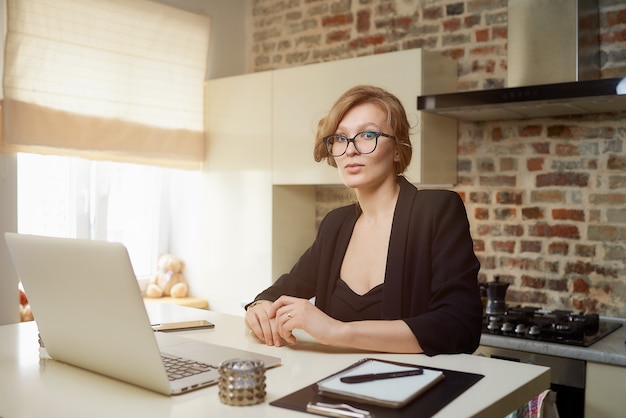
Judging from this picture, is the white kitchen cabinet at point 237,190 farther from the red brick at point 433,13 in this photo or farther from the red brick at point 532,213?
the red brick at point 532,213

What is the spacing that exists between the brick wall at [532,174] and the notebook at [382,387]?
1922 mm

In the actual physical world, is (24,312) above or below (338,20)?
below

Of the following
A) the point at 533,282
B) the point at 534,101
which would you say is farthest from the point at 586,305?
the point at 534,101

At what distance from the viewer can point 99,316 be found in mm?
1226

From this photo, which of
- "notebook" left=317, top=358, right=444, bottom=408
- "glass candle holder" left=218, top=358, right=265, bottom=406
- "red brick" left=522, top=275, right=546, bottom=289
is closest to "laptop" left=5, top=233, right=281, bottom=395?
"glass candle holder" left=218, top=358, right=265, bottom=406

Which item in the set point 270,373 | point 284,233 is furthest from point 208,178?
point 270,373

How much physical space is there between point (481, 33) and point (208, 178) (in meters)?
1.69

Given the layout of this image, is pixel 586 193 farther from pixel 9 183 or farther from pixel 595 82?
pixel 9 183

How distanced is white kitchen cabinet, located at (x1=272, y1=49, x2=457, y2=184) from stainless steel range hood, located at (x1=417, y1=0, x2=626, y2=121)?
→ 5.8 inches

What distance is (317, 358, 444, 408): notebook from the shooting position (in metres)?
1.05

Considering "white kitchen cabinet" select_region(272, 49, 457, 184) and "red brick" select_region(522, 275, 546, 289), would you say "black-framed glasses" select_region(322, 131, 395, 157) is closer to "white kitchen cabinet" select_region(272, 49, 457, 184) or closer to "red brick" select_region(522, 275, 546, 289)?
"white kitchen cabinet" select_region(272, 49, 457, 184)

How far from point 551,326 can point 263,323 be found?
141 centimetres

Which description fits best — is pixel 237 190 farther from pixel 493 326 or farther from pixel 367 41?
pixel 493 326

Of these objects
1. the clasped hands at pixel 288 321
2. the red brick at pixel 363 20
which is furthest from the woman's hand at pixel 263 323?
the red brick at pixel 363 20
